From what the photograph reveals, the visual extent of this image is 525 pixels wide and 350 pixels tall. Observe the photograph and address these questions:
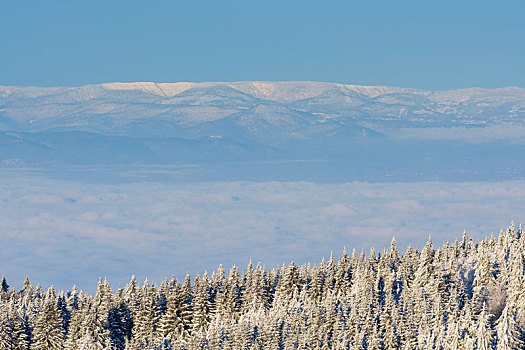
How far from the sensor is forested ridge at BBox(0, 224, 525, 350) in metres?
92.8

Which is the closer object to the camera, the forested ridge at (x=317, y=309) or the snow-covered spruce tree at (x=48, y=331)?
the forested ridge at (x=317, y=309)

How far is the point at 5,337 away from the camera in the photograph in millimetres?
104125

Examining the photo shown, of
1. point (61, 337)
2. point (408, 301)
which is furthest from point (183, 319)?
point (408, 301)

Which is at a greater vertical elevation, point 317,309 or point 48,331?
point 317,309

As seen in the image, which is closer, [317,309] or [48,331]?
[317,309]

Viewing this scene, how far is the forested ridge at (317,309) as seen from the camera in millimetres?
92750

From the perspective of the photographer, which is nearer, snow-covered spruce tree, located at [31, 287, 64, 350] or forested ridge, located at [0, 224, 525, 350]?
forested ridge, located at [0, 224, 525, 350]

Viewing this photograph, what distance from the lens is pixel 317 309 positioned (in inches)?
4058

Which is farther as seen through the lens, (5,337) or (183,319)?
(183,319)

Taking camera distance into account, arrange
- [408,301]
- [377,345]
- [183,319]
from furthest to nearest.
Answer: [183,319] → [408,301] → [377,345]

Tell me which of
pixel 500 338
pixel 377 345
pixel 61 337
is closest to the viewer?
pixel 500 338

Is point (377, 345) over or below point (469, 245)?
below

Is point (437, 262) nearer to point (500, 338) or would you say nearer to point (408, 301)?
point (408, 301)

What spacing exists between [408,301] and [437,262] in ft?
46.8
